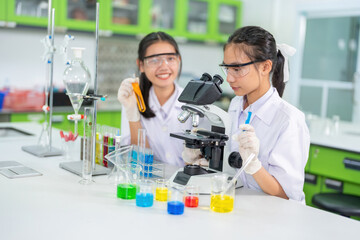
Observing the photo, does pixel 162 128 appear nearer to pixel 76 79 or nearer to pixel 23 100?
pixel 76 79

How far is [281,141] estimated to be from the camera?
178cm

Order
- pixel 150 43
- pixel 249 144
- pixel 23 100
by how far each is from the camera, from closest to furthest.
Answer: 1. pixel 249 144
2. pixel 150 43
3. pixel 23 100

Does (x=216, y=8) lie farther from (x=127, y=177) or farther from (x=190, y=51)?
(x=127, y=177)

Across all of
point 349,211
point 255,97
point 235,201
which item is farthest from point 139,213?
point 349,211

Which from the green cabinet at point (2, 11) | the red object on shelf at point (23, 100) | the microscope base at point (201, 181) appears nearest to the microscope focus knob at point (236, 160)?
the microscope base at point (201, 181)

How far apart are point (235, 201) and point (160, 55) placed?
3.42 ft

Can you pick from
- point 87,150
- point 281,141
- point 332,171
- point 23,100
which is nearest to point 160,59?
point 87,150

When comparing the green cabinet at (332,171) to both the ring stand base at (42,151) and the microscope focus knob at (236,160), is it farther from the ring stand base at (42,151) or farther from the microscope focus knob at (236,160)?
the ring stand base at (42,151)

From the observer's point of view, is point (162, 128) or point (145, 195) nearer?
point (145, 195)

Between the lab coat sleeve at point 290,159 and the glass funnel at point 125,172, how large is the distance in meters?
0.57

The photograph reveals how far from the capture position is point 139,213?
145 cm

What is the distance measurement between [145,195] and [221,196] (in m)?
0.27

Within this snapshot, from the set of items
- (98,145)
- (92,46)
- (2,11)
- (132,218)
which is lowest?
(132,218)

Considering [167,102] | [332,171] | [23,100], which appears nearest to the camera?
[167,102]
